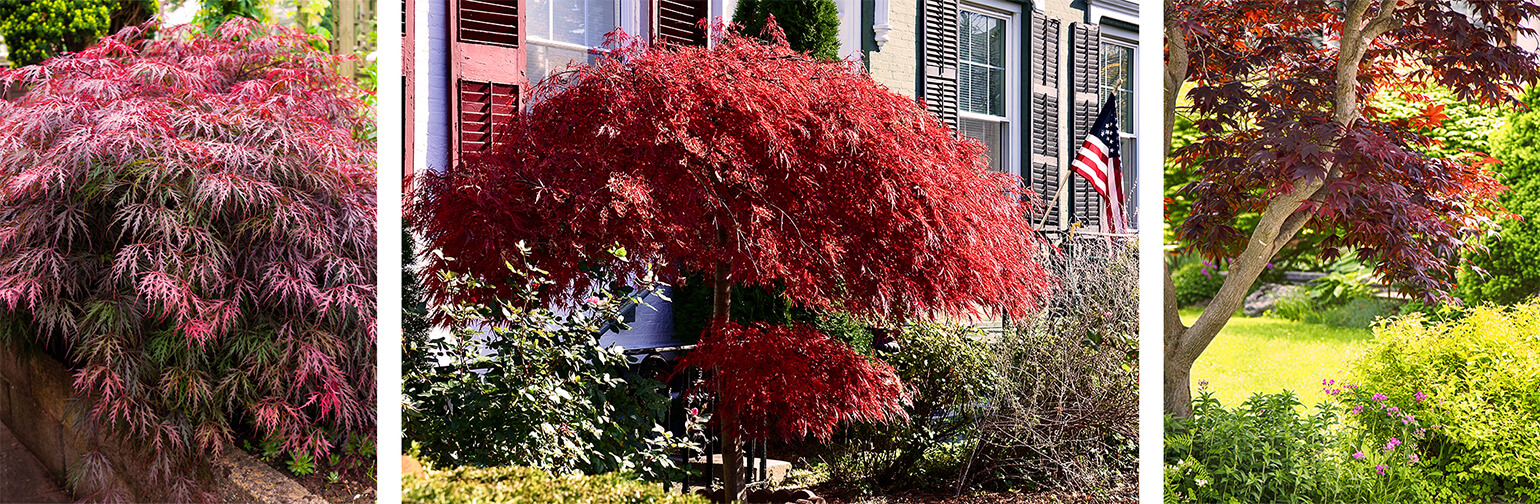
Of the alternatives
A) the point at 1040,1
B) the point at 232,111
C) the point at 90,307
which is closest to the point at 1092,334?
the point at 1040,1

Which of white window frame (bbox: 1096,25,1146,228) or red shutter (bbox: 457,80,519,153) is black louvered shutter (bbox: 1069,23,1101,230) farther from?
red shutter (bbox: 457,80,519,153)

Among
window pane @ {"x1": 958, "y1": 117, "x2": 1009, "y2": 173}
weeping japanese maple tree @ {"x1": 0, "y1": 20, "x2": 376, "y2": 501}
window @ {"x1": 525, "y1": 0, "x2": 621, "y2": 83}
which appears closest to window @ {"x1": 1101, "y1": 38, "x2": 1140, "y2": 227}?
window pane @ {"x1": 958, "y1": 117, "x2": 1009, "y2": 173}

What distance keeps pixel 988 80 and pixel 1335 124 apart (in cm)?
119

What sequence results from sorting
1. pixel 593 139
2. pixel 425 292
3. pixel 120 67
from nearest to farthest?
pixel 593 139 < pixel 425 292 < pixel 120 67

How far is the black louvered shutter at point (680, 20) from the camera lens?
9.58 feet

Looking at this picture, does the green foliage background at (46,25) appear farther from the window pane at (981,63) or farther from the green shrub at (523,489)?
the window pane at (981,63)

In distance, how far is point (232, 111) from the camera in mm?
2893

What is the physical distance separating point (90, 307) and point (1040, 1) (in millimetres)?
3321

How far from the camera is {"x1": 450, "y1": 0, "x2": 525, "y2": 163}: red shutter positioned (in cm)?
276

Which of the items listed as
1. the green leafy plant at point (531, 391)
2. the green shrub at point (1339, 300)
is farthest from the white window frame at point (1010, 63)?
the green shrub at point (1339, 300)

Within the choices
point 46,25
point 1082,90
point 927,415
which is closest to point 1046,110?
point 1082,90

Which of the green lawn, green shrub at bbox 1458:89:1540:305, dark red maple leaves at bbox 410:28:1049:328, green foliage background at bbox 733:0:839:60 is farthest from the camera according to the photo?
the green lawn

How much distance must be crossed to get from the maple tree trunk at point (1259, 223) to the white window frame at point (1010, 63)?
0.61 metres

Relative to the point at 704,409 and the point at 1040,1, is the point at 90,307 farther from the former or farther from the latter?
the point at 1040,1
